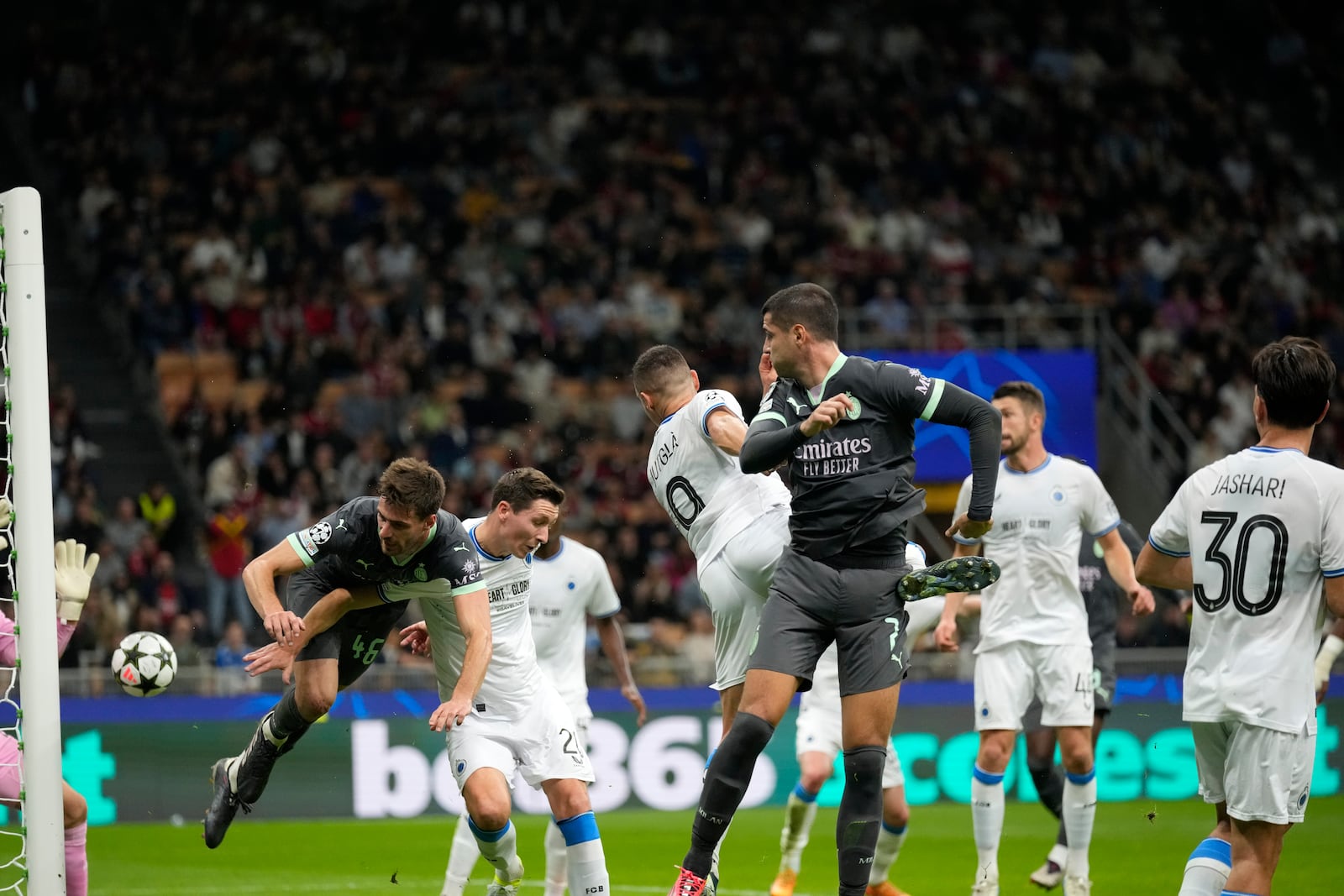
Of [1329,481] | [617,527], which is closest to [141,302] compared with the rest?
[617,527]

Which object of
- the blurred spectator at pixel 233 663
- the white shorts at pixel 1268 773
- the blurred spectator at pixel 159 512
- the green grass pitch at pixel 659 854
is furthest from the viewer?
the blurred spectator at pixel 159 512

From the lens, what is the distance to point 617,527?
1822 centimetres

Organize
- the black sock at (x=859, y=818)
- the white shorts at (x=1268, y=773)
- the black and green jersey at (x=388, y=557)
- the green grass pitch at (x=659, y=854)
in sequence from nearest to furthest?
the white shorts at (x=1268, y=773), the black sock at (x=859, y=818), the black and green jersey at (x=388, y=557), the green grass pitch at (x=659, y=854)

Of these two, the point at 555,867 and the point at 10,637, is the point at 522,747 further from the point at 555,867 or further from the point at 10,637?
the point at 10,637

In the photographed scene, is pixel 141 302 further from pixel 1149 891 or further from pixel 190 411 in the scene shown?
pixel 1149 891

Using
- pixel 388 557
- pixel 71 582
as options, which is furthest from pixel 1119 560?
pixel 71 582

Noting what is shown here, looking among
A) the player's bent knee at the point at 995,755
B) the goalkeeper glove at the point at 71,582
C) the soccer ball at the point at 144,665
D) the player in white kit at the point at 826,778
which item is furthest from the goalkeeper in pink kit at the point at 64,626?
the player's bent knee at the point at 995,755

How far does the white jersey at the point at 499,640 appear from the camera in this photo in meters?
7.65

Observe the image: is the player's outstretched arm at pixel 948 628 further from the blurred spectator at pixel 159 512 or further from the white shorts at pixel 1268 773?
the blurred spectator at pixel 159 512

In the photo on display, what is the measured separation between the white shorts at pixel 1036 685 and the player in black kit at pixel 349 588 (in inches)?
132

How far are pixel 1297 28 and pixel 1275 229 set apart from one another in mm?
5210

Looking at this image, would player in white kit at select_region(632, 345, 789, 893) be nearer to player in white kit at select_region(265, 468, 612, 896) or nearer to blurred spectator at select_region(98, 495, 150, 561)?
player in white kit at select_region(265, 468, 612, 896)

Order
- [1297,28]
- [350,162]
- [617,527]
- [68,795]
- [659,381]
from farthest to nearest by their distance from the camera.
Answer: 1. [1297,28]
2. [350,162]
3. [617,527]
4. [659,381]
5. [68,795]

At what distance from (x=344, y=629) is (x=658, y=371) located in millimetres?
1988
